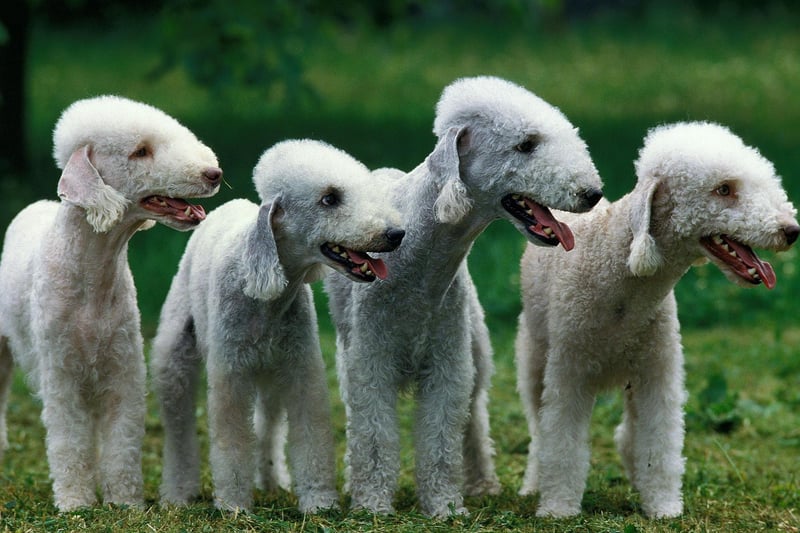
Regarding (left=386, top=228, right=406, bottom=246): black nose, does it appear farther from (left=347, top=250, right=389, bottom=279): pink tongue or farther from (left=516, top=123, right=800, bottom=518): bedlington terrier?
(left=516, top=123, right=800, bottom=518): bedlington terrier

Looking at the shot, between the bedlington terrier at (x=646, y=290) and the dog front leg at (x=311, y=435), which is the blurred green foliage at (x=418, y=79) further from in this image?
the dog front leg at (x=311, y=435)

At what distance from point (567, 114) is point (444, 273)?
1271 centimetres

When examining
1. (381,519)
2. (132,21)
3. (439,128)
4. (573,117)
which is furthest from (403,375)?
(132,21)

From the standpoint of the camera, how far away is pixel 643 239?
5.59m

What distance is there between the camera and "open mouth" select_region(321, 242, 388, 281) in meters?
5.43

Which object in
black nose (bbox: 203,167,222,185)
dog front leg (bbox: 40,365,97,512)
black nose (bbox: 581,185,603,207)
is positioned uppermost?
black nose (bbox: 581,185,603,207)

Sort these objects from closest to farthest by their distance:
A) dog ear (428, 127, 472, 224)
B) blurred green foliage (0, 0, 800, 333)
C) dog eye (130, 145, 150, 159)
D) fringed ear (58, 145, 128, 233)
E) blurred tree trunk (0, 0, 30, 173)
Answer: dog ear (428, 127, 472, 224) < fringed ear (58, 145, 128, 233) < dog eye (130, 145, 150, 159) < blurred green foliage (0, 0, 800, 333) < blurred tree trunk (0, 0, 30, 173)

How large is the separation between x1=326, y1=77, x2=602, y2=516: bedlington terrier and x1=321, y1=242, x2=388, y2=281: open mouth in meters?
0.26

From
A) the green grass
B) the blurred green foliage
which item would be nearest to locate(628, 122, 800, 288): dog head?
the green grass

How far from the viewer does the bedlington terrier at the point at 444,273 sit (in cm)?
542

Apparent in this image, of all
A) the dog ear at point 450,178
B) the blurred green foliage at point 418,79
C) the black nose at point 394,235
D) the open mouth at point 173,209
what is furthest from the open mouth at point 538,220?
the blurred green foliage at point 418,79

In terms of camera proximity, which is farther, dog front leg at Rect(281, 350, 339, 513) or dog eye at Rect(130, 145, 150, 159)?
dog front leg at Rect(281, 350, 339, 513)

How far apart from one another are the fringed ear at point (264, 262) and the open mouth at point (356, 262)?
226 millimetres

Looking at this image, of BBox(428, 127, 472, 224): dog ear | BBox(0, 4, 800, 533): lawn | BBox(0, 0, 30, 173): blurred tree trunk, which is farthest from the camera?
BBox(0, 0, 30, 173): blurred tree trunk
